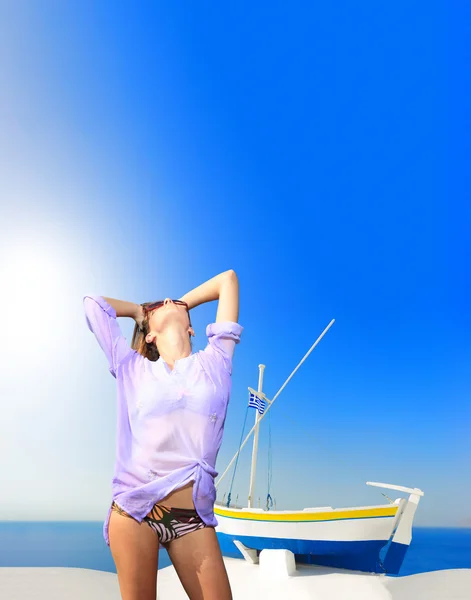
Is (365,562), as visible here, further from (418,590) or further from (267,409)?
(267,409)

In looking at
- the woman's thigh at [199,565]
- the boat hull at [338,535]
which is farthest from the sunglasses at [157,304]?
the boat hull at [338,535]

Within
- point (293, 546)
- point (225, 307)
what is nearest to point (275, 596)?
point (293, 546)

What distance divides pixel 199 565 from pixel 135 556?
0.18m

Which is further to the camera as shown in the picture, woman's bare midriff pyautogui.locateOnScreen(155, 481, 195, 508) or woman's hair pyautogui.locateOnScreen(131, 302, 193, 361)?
woman's hair pyautogui.locateOnScreen(131, 302, 193, 361)

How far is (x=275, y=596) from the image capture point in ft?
30.1

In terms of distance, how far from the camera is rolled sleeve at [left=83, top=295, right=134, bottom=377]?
192 cm

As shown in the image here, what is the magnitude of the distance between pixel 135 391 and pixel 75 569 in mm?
8957

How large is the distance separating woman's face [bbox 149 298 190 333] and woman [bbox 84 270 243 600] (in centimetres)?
5

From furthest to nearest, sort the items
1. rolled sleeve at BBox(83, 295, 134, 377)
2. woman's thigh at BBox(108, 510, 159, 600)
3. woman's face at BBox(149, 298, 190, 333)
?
woman's face at BBox(149, 298, 190, 333) < rolled sleeve at BBox(83, 295, 134, 377) < woman's thigh at BBox(108, 510, 159, 600)

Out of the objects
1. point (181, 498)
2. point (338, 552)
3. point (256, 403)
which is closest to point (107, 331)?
point (181, 498)

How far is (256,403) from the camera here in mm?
17375

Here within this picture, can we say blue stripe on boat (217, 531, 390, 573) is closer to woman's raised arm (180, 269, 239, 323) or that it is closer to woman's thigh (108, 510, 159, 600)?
woman's raised arm (180, 269, 239, 323)

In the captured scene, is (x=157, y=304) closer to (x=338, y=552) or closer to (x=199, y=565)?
(x=199, y=565)

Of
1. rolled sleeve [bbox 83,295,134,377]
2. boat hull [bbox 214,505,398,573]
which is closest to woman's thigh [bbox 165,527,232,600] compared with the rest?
rolled sleeve [bbox 83,295,134,377]
